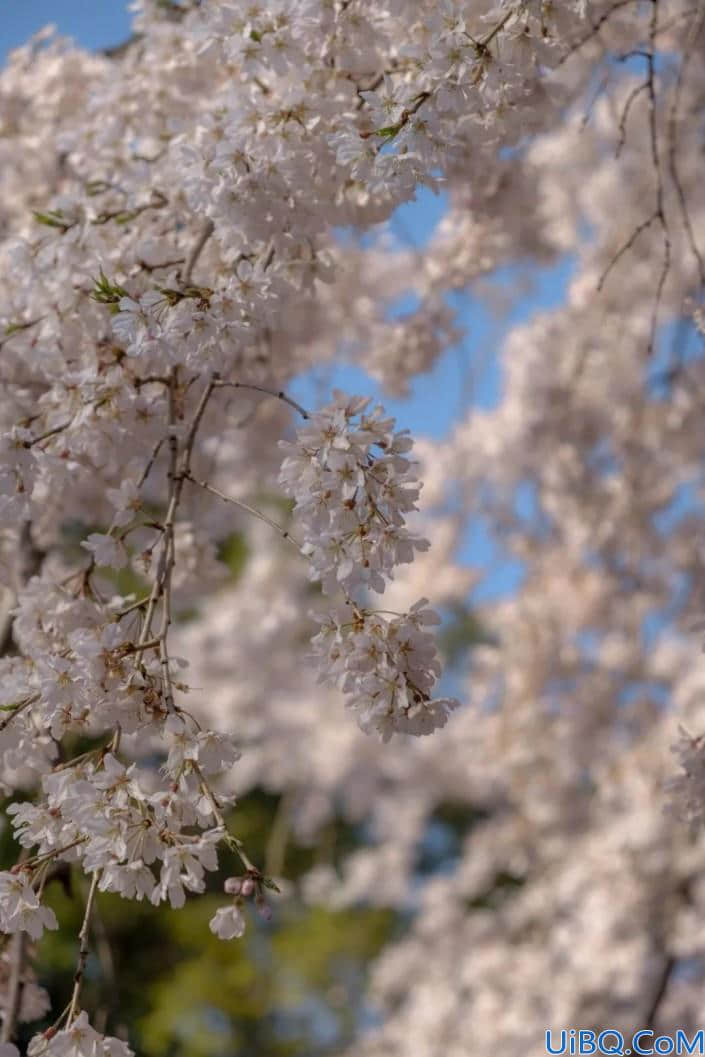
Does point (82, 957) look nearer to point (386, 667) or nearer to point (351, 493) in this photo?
point (386, 667)

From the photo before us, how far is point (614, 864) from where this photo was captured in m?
4.19

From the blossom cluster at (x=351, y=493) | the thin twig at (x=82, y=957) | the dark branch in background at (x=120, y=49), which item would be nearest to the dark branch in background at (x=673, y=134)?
the blossom cluster at (x=351, y=493)

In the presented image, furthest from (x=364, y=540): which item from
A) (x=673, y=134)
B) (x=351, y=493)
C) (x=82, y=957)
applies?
(x=673, y=134)

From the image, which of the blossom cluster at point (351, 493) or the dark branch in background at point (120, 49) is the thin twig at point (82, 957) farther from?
the dark branch in background at point (120, 49)

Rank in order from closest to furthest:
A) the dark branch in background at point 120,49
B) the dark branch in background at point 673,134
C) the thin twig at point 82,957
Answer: the thin twig at point 82,957
the dark branch in background at point 673,134
the dark branch in background at point 120,49

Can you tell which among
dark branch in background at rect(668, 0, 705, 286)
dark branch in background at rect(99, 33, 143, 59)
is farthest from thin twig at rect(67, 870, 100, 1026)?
dark branch in background at rect(99, 33, 143, 59)

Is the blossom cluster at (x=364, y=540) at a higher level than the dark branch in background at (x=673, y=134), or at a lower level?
lower

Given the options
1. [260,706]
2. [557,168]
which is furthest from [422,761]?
[557,168]

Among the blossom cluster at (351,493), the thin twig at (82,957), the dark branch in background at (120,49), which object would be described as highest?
the dark branch in background at (120,49)

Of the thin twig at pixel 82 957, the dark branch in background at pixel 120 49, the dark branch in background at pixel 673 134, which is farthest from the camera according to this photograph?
the dark branch in background at pixel 120 49

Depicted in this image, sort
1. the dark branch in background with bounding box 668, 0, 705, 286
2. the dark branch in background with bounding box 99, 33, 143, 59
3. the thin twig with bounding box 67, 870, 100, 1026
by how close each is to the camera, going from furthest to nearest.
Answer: the dark branch in background with bounding box 99, 33, 143, 59 → the dark branch in background with bounding box 668, 0, 705, 286 → the thin twig with bounding box 67, 870, 100, 1026

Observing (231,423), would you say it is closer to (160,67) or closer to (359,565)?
(160,67)

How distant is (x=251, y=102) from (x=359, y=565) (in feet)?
2.13

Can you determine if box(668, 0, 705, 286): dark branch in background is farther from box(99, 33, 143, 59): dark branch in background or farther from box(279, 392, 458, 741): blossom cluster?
box(99, 33, 143, 59): dark branch in background
